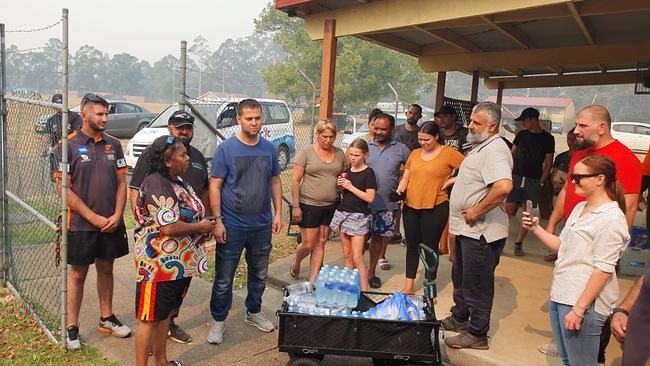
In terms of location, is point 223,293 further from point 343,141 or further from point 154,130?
point 343,141

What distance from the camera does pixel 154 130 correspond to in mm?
11195

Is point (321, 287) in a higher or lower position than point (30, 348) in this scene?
higher

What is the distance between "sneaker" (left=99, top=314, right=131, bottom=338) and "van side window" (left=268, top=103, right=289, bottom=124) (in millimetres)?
8521

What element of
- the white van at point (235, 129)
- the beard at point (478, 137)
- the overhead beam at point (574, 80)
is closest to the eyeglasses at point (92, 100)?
the beard at point (478, 137)

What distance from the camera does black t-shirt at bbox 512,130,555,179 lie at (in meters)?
5.88

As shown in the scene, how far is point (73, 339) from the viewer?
11.2 feet

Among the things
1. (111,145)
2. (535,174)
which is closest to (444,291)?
(535,174)

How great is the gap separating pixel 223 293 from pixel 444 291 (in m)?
2.11

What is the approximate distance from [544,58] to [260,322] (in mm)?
5895

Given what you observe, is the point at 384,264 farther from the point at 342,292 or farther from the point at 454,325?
the point at 342,292

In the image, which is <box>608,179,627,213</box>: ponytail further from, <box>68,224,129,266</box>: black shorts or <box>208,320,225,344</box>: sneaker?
<box>68,224,129,266</box>: black shorts

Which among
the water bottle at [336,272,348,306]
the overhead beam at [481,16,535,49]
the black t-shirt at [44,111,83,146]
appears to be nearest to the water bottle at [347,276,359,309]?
the water bottle at [336,272,348,306]

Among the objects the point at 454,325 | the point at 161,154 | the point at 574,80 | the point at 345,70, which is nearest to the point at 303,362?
the point at 454,325

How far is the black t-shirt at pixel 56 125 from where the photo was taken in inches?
137
